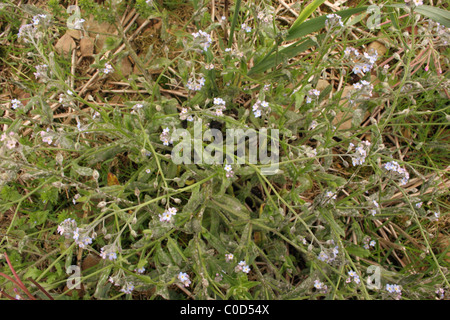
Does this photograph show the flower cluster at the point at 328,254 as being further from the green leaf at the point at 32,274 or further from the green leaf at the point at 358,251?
the green leaf at the point at 32,274

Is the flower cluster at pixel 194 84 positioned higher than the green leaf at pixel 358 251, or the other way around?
the flower cluster at pixel 194 84

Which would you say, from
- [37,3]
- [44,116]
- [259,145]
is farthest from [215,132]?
[37,3]

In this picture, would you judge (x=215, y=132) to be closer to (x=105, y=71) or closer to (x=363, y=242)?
(x=105, y=71)

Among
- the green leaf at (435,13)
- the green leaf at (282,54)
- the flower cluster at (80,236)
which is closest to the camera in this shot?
the flower cluster at (80,236)

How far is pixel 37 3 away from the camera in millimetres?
4055

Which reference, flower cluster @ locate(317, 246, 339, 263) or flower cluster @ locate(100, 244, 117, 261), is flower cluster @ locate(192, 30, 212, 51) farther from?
flower cluster @ locate(317, 246, 339, 263)

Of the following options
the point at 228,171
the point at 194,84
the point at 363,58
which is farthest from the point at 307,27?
the point at 228,171

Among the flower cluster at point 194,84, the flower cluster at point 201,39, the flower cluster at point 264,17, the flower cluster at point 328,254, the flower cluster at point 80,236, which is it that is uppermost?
the flower cluster at point 264,17

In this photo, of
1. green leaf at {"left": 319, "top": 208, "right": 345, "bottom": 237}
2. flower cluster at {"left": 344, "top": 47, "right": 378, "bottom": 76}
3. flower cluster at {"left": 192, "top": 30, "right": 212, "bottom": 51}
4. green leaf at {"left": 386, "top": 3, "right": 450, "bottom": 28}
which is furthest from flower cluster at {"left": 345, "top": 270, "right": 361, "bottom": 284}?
flower cluster at {"left": 192, "top": 30, "right": 212, "bottom": 51}

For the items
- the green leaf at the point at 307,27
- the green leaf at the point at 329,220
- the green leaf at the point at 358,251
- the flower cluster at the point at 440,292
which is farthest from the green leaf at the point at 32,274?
the flower cluster at the point at 440,292
